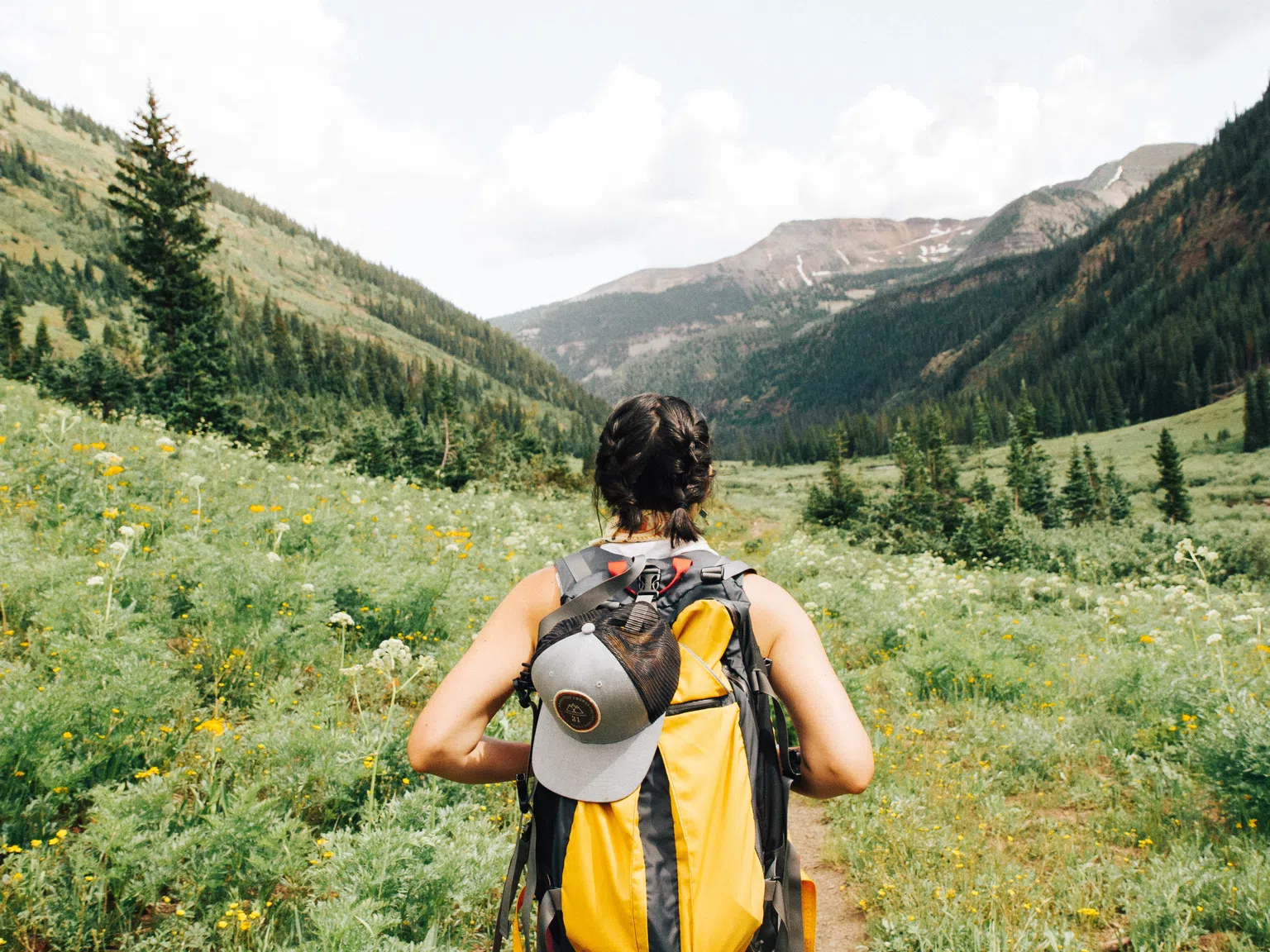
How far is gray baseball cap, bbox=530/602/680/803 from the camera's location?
1551mm

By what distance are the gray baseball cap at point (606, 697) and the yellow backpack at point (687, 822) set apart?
0.05m

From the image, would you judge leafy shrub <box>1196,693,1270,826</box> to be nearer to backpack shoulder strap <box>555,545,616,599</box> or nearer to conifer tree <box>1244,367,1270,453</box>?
backpack shoulder strap <box>555,545,616,599</box>

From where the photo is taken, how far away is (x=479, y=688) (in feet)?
6.29

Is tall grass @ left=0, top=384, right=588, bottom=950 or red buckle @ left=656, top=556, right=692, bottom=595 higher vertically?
red buckle @ left=656, top=556, right=692, bottom=595

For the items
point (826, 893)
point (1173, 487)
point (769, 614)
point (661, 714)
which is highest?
point (769, 614)

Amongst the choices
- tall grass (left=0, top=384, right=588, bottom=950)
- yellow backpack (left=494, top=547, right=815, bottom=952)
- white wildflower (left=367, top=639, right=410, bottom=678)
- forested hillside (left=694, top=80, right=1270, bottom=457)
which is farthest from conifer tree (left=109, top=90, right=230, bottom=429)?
forested hillside (left=694, top=80, right=1270, bottom=457)

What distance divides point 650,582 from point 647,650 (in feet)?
0.72

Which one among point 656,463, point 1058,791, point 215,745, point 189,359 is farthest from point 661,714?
point 189,359

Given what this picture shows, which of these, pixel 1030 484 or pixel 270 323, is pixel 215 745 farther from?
pixel 270 323

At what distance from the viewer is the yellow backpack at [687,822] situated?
1.52 metres

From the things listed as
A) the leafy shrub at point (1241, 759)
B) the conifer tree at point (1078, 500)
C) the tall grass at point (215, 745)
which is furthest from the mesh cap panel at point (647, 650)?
the conifer tree at point (1078, 500)

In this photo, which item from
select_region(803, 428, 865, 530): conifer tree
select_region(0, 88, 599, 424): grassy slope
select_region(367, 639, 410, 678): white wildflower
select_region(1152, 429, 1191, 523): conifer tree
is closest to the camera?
select_region(367, 639, 410, 678): white wildflower

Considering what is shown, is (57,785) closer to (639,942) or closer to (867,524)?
(639,942)

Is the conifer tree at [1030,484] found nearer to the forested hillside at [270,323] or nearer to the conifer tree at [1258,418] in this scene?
the conifer tree at [1258,418]
